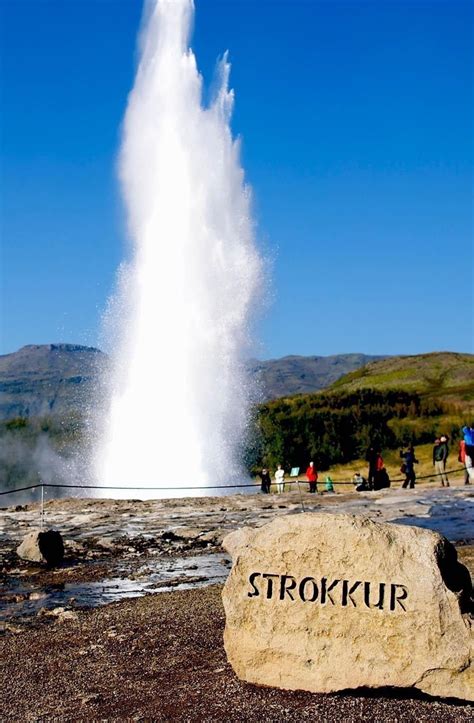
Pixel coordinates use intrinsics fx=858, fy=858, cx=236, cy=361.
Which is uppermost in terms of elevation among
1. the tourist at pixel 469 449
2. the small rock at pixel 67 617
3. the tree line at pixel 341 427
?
the tree line at pixel 341 427

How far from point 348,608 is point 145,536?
11488mm

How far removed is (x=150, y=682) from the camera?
22.8 ft

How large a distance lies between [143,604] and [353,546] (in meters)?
4.54

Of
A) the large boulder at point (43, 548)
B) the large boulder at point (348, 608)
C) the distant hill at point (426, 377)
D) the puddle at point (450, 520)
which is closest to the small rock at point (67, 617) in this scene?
the large boulder at point (348, 608)

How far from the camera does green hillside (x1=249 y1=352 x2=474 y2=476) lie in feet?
165

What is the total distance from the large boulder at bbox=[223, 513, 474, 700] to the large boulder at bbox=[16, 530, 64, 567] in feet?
27.7

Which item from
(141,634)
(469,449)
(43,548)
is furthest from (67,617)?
(469,449)

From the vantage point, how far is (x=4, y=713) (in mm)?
6477

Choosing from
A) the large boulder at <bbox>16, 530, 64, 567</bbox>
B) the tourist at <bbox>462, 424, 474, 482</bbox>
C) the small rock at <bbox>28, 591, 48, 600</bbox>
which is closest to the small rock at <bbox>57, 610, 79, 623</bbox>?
the small rock at <bbox>28, 591, 48, 600</bbox>

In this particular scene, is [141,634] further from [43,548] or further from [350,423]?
[350,423]

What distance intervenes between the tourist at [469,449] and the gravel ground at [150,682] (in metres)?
15.9

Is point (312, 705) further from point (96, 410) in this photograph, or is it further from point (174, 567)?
point (96, 410)

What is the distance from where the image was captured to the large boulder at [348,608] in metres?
6.14

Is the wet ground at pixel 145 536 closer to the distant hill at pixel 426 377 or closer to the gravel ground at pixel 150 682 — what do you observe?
the gravel ground at pixel 150 682
